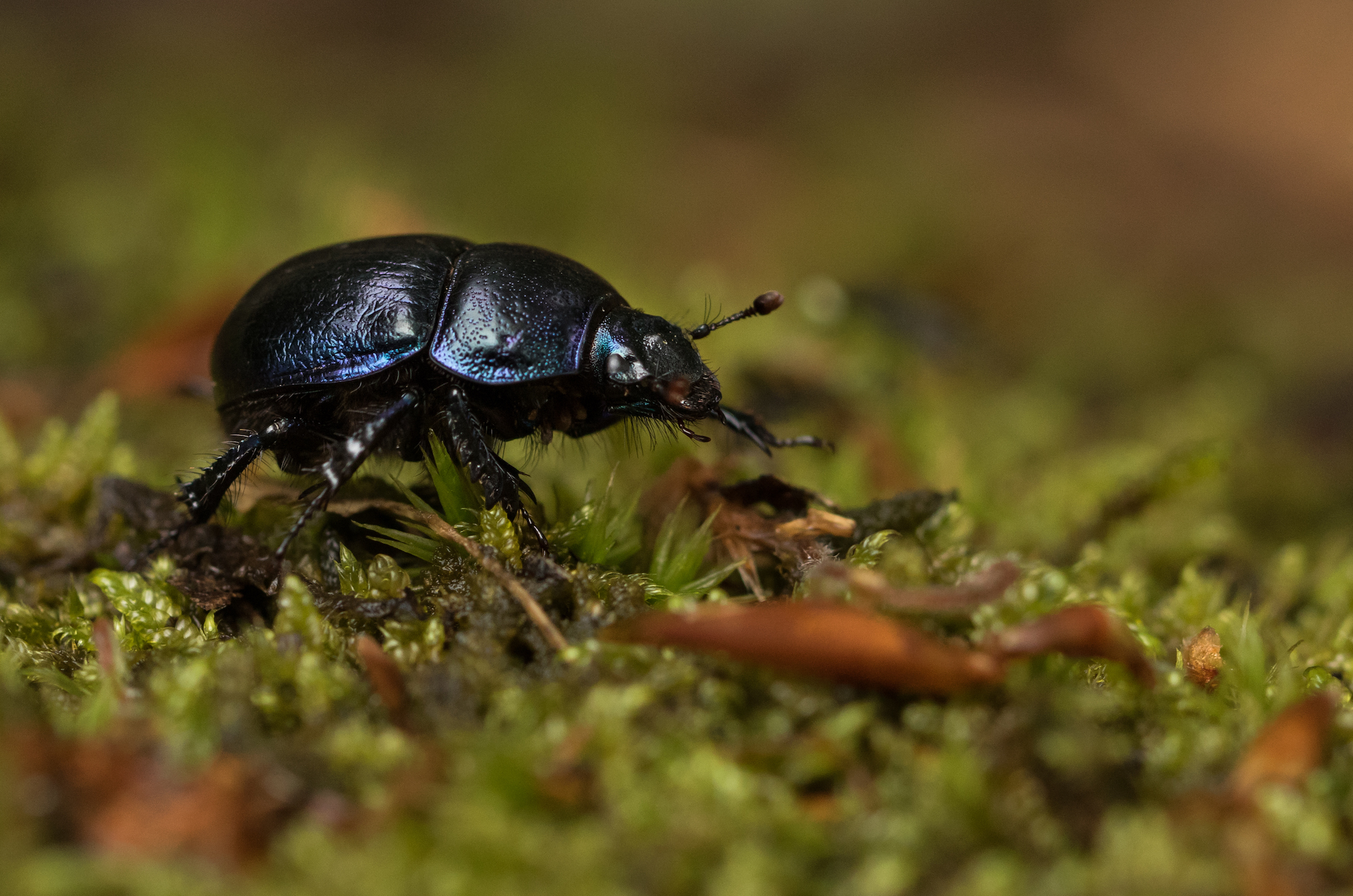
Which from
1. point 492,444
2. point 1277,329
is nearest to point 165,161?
point 492,444

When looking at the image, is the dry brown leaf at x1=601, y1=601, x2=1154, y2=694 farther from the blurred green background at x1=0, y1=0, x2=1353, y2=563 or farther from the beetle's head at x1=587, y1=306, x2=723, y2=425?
the blurred green background at x1=0, y1=0, x2=1353, y2=563

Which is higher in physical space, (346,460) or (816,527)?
(346,460)

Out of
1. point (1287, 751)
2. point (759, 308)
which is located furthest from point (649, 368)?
point (1287, 751)

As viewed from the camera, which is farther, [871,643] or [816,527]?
[816,527]

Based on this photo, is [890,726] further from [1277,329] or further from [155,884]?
[1277,329]

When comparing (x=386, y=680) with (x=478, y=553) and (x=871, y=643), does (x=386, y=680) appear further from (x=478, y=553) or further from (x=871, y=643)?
(x=871, y=643)

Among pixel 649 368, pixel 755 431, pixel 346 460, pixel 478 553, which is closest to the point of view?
pixel 478 553

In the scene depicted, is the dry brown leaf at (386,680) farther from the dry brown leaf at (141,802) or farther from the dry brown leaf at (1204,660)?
the dry brown leaf at (1204,660)
